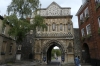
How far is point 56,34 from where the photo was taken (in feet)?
71.4

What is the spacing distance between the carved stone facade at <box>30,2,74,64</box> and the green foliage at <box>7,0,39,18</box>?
16.9 ft

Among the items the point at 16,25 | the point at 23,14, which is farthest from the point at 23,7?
the point at 16,25

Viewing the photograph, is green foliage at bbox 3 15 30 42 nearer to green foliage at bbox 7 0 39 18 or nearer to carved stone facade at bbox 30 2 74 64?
green foliage at bbox 7 0 39 18

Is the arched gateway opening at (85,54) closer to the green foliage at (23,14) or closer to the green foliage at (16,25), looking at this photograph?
the green foliage at (23,14)

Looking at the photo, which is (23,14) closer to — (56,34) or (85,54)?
(56,34)

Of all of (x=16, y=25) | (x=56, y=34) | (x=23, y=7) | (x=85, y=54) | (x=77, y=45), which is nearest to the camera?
(x=16, y=25)

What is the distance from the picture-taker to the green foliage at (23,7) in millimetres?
17234

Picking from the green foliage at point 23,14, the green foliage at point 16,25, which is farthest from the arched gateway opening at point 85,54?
the green foliage at point 16,25

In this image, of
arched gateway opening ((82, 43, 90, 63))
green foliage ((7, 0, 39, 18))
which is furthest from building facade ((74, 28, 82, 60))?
green foliage ((7, 0, 39, 18))

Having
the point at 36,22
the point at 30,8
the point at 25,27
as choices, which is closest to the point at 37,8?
the point at 30,8

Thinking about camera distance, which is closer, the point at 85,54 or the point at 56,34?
the point at 85,54

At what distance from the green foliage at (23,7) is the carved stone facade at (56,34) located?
16.9 feet

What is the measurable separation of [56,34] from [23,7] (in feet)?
27.6

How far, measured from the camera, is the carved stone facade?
68.3 feet
